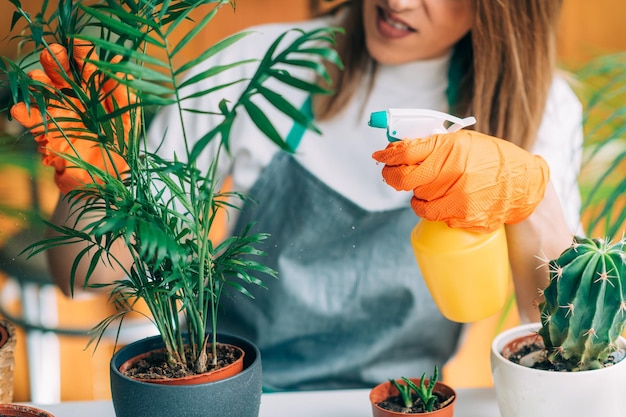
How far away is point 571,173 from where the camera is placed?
139 centimetres

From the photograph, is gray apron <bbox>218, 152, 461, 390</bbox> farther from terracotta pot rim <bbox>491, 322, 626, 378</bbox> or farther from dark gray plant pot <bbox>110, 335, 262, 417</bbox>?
dark gray plant pot <bbox>110, 335, 262, 417</bbox>

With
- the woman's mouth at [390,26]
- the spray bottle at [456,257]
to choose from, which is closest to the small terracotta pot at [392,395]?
the spray bottle at [456,257]

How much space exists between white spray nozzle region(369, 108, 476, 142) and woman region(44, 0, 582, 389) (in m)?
0.43

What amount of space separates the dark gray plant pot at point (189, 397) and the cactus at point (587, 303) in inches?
14.6

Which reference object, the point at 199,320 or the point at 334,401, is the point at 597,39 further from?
the point at 199,320

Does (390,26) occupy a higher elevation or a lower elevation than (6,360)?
higher

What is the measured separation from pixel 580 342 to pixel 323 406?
0.38m

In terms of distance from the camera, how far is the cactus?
2.76 ft

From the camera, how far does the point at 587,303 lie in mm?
852

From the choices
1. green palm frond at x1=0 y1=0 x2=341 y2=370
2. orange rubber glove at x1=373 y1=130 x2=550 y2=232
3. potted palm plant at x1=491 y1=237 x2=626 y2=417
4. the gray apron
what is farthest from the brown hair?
green palm frond at x1=0 y1=0 x2=341 y2=370

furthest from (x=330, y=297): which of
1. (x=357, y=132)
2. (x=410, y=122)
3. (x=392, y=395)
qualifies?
(x=410, y=122)

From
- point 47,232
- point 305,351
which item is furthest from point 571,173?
point 47,232

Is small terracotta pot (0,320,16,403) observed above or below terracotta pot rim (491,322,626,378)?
below

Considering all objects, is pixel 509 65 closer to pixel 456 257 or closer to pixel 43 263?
pixel 456 257
